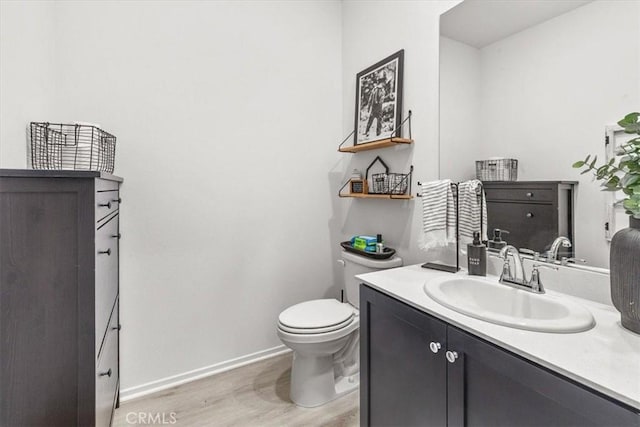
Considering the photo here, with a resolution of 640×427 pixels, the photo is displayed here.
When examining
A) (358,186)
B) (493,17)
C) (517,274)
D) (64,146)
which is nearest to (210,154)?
(64,146)

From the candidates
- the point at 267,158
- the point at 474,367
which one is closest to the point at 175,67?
the point at 267,158

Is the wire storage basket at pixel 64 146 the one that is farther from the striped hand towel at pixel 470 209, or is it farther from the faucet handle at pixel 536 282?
the faucet handle at pixel 536 282

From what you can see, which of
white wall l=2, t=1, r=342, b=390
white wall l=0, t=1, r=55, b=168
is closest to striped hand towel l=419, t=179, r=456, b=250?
white wall l=2, t=1, r=342, b=390

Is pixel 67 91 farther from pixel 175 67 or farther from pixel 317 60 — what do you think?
pixel 317 60

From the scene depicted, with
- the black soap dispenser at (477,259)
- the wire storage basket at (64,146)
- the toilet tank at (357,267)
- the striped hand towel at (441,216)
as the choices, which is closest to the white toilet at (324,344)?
→ the toilet tank at (357,267)

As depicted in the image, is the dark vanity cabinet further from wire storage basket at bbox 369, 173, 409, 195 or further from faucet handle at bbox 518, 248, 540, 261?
wire storage basket at bbox 369, 173, 409, 195

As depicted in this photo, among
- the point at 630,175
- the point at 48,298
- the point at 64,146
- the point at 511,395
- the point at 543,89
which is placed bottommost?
the point at 511,395

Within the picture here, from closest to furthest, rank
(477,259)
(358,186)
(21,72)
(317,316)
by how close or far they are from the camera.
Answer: (21,72), (477,259), (317,316), (358,186)

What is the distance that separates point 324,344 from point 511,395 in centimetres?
97

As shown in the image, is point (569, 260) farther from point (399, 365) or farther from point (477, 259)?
point (399, 365)

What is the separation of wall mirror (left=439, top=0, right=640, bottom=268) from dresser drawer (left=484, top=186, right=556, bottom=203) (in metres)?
0.05

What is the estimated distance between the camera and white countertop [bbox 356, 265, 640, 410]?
0.64 m

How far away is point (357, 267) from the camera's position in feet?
6.40

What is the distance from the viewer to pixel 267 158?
2.13 metres
